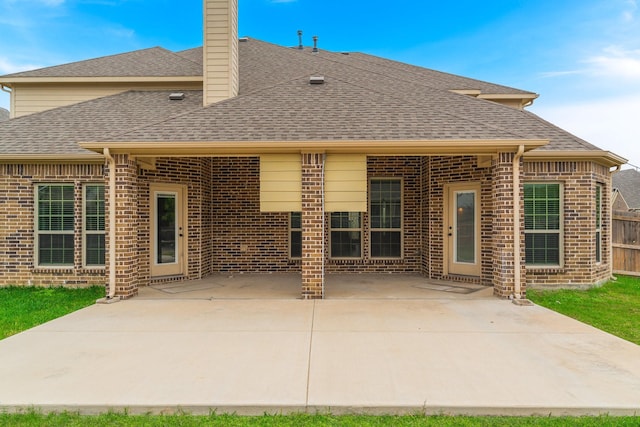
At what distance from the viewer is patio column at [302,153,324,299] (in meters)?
6.73

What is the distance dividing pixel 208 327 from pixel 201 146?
3.11 m

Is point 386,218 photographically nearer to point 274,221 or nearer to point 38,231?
point 274,221

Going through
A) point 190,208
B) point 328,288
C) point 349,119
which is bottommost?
point 328,288

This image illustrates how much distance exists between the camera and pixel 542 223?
8141 millimetres

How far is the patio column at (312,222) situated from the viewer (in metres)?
6.73

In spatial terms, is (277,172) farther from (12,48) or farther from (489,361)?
(12,48)

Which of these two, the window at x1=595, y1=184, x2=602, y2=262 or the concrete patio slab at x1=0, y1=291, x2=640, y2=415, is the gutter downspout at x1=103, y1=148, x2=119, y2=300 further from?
the window at x1=595, y1=184, x2=602, y2=262

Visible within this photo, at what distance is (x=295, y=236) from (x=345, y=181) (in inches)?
146

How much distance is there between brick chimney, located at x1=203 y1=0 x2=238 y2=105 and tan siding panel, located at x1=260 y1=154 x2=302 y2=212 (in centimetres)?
316

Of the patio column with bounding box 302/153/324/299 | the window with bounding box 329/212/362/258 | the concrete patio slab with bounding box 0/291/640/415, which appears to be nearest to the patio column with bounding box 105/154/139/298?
the concrete patio slab with bounding box 0/291/640/415

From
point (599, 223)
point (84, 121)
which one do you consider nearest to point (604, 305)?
point (599, 223)

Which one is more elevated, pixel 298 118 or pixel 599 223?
pixel 298 118

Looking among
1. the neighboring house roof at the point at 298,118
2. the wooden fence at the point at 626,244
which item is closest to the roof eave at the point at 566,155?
the neighboring house roof at the point at 298,118

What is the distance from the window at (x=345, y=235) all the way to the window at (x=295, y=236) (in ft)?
2.84
